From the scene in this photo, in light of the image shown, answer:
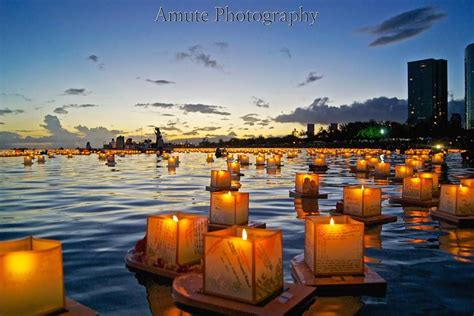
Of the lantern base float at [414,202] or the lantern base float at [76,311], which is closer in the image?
the lantern base float at [76,311]

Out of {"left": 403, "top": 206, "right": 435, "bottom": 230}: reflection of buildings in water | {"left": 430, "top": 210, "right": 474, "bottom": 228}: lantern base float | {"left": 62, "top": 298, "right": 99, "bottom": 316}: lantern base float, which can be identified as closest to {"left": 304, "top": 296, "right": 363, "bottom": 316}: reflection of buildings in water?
{"left": 62, "top": 298, "right": 99, "bottom": 316}: lantern base float

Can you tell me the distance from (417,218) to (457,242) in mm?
3172

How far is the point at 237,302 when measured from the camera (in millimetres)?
5992

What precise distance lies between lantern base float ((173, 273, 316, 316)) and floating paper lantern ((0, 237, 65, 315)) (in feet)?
5.61

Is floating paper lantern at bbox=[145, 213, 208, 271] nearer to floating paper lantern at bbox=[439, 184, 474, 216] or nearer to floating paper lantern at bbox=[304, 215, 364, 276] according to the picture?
floating paper lantern at bbox=[304, 215, 364, 276]

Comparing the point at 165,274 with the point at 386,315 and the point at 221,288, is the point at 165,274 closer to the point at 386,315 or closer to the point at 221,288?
the point at 221,288

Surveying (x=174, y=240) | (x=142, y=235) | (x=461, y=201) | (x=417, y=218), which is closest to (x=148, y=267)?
(x=174, y=240)

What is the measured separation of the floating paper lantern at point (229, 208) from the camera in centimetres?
1099

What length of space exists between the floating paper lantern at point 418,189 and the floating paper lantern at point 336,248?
983cm

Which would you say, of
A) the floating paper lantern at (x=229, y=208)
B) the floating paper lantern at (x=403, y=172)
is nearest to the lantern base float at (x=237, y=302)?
the floating paper lantern at (x=229, y=208)

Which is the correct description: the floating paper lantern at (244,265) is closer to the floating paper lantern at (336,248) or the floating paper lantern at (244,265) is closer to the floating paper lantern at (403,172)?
the floating paper lantern at (336,248)

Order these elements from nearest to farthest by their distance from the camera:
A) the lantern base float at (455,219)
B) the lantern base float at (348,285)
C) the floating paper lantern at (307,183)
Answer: the lantern base float at (348,285) → the lantern base float at (455,219) → the floating paper lantern at (307,183)

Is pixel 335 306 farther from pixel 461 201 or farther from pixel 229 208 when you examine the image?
pixel 461 201

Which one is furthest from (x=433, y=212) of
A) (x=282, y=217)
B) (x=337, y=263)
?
(x=337, y=263)
